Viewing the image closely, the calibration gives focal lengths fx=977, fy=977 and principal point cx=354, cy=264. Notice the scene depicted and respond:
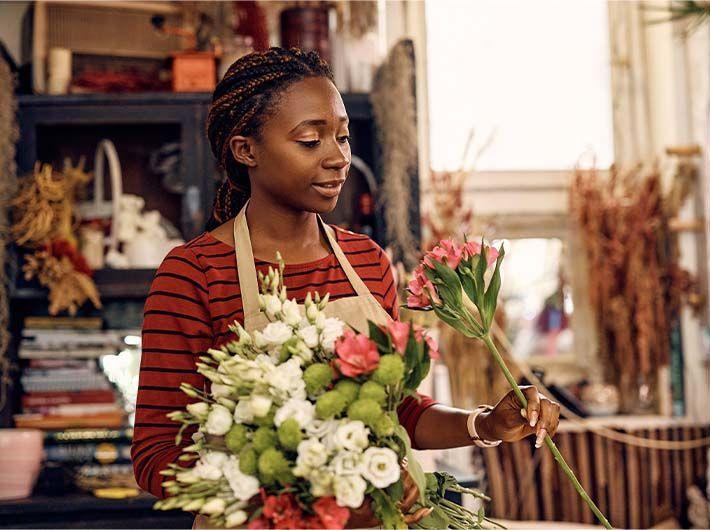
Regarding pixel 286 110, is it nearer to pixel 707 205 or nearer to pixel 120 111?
pixel 120 111

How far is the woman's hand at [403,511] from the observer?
1.13 metres

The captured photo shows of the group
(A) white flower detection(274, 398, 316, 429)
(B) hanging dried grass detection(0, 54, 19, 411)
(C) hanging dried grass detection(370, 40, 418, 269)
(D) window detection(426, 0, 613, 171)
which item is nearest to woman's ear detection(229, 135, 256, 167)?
(A) white flower detection(274, 398, 316, 429)

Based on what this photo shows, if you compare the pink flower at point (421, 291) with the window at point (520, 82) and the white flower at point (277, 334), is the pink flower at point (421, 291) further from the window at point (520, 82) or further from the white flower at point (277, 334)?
the window at point (520, 82)

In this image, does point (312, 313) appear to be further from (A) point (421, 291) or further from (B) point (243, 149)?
(B) point (243, 149)

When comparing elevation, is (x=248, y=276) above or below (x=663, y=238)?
below

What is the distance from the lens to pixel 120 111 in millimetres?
3166

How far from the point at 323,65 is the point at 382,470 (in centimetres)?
73

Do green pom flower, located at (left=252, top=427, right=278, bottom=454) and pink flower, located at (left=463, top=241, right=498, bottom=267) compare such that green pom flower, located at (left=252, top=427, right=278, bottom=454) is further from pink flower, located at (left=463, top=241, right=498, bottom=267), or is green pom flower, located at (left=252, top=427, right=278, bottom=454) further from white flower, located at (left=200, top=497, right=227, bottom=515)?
pink flower, located at (left=463, top=241, right=498, bottom=267)

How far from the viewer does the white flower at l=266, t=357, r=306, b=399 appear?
1.10 meters

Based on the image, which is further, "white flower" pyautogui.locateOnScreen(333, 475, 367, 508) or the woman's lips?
the woman's lips

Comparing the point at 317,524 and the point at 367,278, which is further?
the point at 367,278

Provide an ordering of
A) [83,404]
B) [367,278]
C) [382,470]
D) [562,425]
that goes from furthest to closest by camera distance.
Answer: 1. [562,425]
2. [83,404]
3. [367,278]
4. [382,470]

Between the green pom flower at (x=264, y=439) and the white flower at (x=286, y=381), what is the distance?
4cm

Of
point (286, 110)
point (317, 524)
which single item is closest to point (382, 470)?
point (317, 524)
